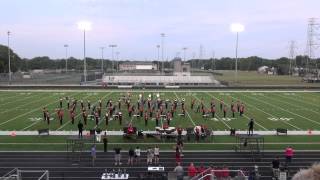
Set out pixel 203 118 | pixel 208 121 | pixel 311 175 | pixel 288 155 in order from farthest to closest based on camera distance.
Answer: pixel 203 118, pixel 208 121, pixel 288 155, pixel 311 175

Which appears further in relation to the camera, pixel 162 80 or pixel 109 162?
pixel 162 80

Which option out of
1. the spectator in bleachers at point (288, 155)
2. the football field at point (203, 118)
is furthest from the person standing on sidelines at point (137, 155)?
the football field at point (203, 118)

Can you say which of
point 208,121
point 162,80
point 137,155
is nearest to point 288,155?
point 137,155

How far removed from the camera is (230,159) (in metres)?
17.5

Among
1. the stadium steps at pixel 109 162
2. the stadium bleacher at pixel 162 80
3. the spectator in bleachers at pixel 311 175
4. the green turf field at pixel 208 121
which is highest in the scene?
the spectator in bleachers at pixel 311 175

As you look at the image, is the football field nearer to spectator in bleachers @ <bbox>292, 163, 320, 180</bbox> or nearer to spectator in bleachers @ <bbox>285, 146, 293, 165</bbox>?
spectator in bleachers @ <bbox>285, 146, 293, 165</bbox>

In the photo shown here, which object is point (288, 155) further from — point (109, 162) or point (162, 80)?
point (162, 80)

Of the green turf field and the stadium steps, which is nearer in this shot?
the stadium steps

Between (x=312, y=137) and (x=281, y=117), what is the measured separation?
7.60 meters

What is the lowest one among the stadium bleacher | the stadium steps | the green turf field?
the stadium steps

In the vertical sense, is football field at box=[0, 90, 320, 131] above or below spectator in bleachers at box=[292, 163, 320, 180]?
below

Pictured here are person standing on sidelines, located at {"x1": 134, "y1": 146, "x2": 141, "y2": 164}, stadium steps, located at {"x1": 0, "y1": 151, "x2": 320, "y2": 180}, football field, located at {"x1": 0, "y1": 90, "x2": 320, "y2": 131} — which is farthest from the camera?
football field, located at {"x1": 0, "y1": 90, "x2": 320, "y2": 131}

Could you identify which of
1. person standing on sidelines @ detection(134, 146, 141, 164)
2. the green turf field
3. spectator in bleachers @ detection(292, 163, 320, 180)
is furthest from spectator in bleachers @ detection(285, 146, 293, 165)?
spectator in bleachers @ detection(292, 163, 320, 180)

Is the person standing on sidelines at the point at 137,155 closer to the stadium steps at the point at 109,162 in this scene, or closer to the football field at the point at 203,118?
the stadium steps at the point at 109,162
